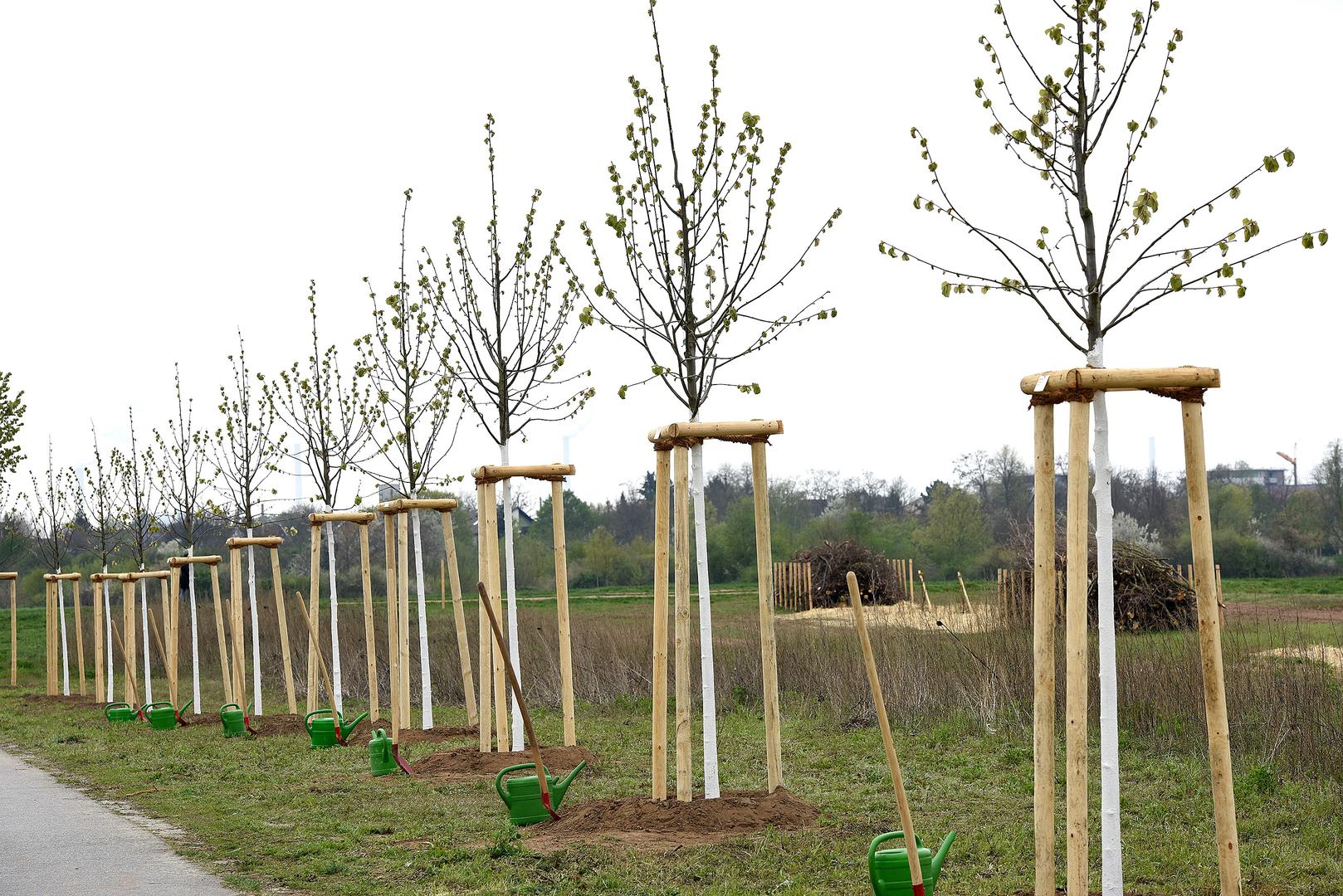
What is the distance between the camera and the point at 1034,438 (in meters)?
5.01

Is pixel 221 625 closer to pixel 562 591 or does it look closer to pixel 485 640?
pixel 485 640

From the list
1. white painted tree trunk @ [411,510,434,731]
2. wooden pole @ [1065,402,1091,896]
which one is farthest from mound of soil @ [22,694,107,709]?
wooden pole @ [1065,402,1091,896]

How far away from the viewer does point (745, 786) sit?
31.9 ft

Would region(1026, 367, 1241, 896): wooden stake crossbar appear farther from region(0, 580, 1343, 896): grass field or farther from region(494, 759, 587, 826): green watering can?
region(494, 759, 587, 826): green watering can

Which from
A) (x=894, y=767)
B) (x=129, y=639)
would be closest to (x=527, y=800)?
(x=894, y=767)

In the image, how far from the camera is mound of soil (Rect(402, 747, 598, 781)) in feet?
33.8

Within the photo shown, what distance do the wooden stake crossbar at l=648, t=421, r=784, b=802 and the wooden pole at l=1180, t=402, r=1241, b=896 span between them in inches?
122

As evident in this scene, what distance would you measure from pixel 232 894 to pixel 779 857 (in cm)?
283

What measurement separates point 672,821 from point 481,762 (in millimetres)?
3519

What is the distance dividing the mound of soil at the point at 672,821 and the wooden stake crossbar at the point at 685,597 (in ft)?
0.44

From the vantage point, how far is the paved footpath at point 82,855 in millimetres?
6785

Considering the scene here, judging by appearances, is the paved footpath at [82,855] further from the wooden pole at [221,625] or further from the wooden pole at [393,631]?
the wooden pole at [221,625]

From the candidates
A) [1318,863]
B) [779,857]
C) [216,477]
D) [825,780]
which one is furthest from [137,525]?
[1318,863]

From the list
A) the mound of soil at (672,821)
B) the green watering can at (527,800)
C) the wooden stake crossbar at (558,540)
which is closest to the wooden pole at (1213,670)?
the mound of soil at (672,821)
